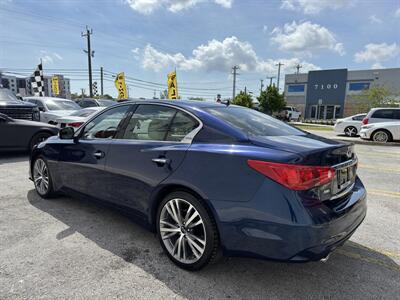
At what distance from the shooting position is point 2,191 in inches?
187

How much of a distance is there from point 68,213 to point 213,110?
2.48m

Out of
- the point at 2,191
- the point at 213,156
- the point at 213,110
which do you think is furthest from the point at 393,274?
the point at 2,191

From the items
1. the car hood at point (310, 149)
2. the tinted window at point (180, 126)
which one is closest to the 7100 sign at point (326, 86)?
the car hood at point (310, 149)

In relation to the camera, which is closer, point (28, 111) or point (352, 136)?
point (28, 111)

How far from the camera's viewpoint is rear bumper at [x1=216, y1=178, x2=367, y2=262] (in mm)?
2006

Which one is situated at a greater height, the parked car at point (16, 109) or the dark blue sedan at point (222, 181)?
the parked car at point (16, 109)

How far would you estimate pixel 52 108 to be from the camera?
1112 centimetres

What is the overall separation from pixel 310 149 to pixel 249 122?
813 millimetres

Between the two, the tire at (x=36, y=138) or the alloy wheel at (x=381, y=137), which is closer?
the tire at (x=36, y=138)

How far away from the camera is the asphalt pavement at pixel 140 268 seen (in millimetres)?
2287

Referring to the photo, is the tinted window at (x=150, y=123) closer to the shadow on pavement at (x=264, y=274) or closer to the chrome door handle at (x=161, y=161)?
the chrome door handle at (x=161, y=161)

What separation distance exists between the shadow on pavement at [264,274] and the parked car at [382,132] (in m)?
11.3

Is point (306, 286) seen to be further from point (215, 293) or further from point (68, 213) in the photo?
point (68, 213)

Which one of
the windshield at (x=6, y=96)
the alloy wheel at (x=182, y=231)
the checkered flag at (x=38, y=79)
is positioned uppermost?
the checkered flag at (x=38, y=79)
